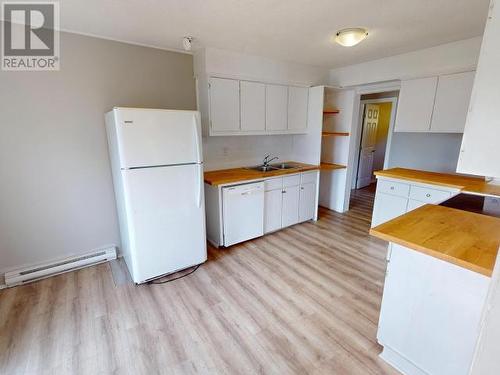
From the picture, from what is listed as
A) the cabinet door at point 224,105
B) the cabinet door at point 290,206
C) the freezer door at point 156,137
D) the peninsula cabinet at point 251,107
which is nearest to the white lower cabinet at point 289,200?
the cabinet door at point 290,206

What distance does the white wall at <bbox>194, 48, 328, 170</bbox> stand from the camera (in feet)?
9.43

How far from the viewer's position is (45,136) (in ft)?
7.68

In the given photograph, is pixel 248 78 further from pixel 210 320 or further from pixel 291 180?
pixel 210 320

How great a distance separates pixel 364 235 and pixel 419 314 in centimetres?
215

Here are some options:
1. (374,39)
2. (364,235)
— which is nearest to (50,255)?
(364,235)

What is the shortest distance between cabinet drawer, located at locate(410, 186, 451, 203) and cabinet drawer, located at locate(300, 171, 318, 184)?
4.24ft

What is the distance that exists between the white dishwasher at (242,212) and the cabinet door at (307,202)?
30.5 inches

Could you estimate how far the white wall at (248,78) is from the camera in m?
2.88

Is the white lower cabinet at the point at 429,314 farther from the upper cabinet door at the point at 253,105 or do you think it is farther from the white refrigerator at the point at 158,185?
the upper cabinet door at the point at 253,105

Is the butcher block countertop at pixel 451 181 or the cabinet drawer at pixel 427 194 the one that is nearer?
the butcher block countertop at pixel 451 181

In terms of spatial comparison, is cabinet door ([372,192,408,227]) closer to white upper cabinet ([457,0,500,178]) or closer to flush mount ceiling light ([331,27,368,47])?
flush mount ceiling light ([331,27,368,47])

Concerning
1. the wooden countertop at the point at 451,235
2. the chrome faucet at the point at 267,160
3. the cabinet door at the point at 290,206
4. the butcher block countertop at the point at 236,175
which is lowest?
the cabinet door at the point at 290,206

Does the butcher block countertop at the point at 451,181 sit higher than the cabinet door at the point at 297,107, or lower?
lower

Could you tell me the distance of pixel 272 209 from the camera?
3381 millimetres
